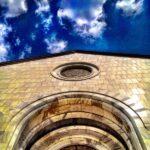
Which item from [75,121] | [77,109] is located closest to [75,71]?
[77,109]

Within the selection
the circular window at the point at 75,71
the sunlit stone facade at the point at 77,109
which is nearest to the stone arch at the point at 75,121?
the sunlit stone facade at the point at 77,109

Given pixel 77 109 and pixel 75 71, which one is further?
pixel 75 71

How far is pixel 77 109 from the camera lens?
24.8 ft

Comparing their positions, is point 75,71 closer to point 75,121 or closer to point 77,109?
point 77,109

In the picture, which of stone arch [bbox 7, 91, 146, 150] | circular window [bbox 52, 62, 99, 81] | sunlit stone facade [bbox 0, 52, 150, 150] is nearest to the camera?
sunlit stone facade [bbox 0, 52, 150, 150]

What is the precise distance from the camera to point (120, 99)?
7.03 meters

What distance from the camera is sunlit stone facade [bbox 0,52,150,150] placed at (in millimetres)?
6320

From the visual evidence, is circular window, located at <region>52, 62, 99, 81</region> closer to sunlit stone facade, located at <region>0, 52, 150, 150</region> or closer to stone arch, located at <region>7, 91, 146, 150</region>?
sunlit stone facade, located at <region>0, 52, 150, 150</region>

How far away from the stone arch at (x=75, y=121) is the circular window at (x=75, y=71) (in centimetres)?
120

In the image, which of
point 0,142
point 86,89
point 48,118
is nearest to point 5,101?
point 48,118

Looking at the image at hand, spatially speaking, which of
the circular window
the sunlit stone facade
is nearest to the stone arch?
the sunlit stone facade

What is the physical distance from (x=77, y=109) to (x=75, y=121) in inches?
15.3

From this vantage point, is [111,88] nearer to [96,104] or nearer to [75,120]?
[96,104]

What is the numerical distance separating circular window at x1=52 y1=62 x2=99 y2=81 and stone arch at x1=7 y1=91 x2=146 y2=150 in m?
1.20
